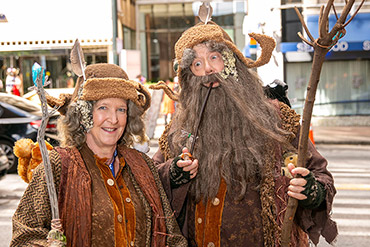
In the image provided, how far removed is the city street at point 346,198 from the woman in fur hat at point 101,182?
3349 millimetres

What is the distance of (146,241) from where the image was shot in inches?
97.0

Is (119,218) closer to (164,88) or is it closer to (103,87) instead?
(103,87)

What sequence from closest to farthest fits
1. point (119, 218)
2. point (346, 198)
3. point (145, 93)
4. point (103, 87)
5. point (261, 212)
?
1. point (119, 218)
2. point (103, 87)
3. point (261, 212)
4. point (145, 93)
5. point (346, 198)

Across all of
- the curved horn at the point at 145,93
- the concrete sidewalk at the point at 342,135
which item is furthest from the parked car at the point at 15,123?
the concrete sidewalk at the point at 342,135

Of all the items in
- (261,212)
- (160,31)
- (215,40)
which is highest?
(160,31)

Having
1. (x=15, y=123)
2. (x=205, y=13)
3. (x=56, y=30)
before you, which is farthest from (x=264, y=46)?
(x=56, y=30)

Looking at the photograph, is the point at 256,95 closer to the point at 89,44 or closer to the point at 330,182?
the point at 330,182

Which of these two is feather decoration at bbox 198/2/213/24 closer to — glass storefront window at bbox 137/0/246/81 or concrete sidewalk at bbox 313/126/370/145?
concrete sidewalk at bbox 313/126/370/145

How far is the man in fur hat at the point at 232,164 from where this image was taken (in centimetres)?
260

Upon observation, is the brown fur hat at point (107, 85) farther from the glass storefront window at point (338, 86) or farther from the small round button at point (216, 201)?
the glass storefront window at point (338, 86)

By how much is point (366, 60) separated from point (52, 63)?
1344 centimetres

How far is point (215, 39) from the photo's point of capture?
9.03 ft

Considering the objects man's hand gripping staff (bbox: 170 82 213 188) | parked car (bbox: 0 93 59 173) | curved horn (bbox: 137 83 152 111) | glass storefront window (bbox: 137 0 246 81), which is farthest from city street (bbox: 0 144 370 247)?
glass storefront window (bbox: 137 0 246 81)

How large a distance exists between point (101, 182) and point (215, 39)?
0.98 m
